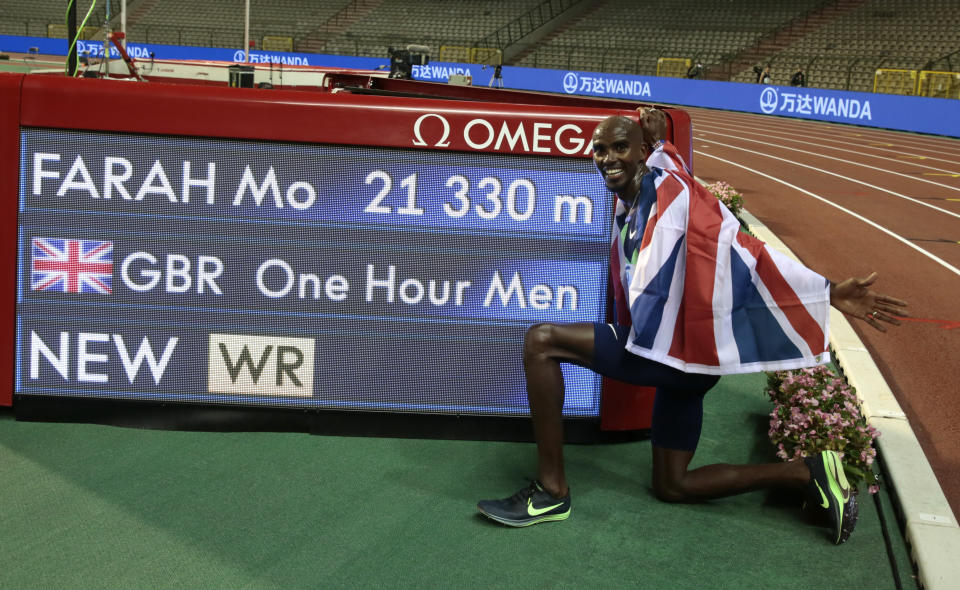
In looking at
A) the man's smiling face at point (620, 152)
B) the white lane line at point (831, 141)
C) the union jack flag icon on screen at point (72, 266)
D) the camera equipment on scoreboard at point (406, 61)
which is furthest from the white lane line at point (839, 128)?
the union jack flag icon on screen at point (72, 266)

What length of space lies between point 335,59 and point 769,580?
41.1m

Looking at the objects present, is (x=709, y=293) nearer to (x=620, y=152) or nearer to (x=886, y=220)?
(x=620, y=152)

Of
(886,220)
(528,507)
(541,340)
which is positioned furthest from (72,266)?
(886,220)

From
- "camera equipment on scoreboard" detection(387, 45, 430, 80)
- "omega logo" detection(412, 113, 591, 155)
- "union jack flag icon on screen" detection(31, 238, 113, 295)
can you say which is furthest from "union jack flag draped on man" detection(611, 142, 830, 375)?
"camera equipment on scoreboard" detection(387, 45, 430, 80)

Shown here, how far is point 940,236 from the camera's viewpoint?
37.7 feet

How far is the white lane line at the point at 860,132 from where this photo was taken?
23036 millimetres

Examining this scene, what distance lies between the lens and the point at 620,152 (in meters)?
3.41

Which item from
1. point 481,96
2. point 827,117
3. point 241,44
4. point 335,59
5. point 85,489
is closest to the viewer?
point 85,489

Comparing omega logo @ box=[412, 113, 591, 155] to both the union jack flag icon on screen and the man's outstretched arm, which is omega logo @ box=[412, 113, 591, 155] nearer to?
the man's outstretched arm

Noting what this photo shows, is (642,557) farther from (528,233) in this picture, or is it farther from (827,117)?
(827,117)

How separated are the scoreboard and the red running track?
2184mm

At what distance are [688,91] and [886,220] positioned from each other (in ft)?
79.2

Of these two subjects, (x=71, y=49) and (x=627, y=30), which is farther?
(x=627, y=30)

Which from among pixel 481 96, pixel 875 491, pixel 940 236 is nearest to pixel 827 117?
pixel 940 236
